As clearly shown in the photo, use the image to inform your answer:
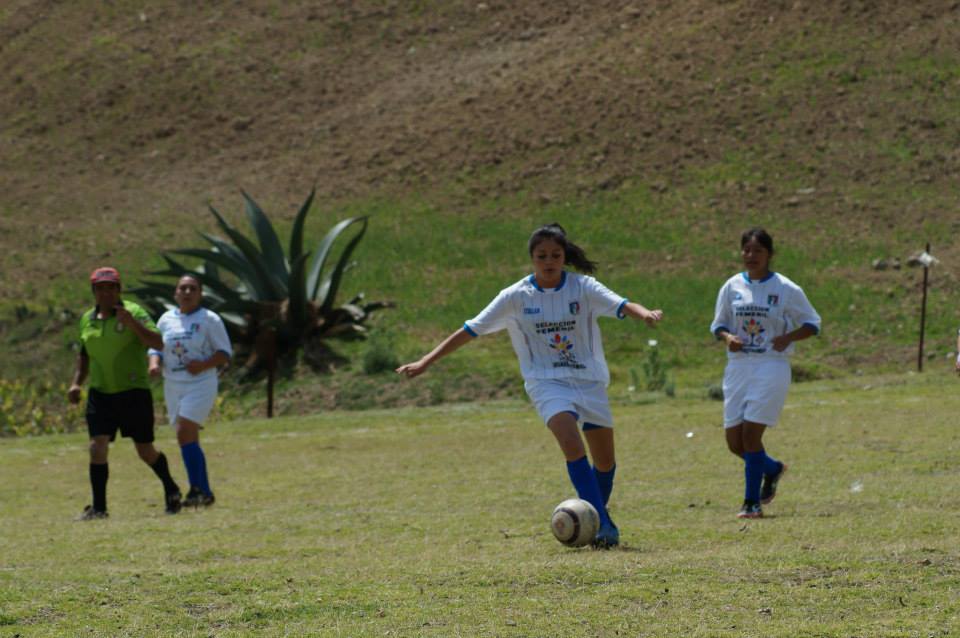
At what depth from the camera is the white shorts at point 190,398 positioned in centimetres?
1174

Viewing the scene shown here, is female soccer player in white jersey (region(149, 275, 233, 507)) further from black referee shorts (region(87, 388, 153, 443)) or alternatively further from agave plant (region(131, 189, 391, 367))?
agave plant (region(131, 189, 391, 367))

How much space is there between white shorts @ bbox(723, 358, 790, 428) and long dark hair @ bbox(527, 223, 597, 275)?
5.18 ft

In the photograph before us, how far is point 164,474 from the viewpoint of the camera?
38.3 ft

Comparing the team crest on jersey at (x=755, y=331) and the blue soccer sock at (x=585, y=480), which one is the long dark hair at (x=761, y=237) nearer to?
the team crest on jersey at (x=755, y=331)

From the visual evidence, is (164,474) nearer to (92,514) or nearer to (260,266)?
(92,514)

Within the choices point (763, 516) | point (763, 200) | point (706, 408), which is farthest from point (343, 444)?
point (763, 200)

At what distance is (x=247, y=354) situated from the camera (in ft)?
85.2

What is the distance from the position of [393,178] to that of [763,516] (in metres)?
31.3

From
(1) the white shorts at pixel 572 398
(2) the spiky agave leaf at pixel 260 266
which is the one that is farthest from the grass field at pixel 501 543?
(2) the spiky agave leaf at pixel 260 266

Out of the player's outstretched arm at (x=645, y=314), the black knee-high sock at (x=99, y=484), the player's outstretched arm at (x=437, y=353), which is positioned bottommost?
the black knee-high sock at (x=99, y=484)

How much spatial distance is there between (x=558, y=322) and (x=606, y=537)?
1.22 metres

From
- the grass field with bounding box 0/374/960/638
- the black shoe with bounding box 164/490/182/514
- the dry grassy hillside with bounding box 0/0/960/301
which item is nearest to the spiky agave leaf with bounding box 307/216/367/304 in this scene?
the dry grassy hillside with bounding box 0/0/960/301

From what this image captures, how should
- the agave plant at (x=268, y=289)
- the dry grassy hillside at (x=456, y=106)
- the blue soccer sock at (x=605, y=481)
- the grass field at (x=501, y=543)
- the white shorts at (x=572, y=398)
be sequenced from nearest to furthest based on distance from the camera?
the grass field at (x=501, y=543)
the white shorts at (x=572, y=398)
the blue soccer sock at (x=605, y=481)
the agave plant at (x=268, y=289)
the dry grassy hillside at (x=456, y=106)

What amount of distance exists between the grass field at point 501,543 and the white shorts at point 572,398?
2.45 ft
